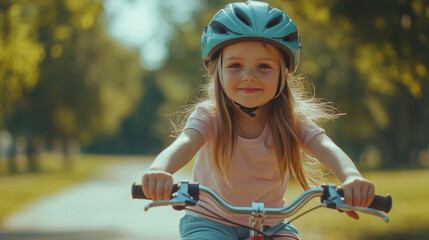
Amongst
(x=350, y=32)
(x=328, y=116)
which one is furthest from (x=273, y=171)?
(x=350, y=32)

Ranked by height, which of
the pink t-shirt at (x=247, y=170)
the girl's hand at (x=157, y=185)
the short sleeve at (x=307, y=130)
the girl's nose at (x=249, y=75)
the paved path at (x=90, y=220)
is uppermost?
the paved path at (x=90, y=220)

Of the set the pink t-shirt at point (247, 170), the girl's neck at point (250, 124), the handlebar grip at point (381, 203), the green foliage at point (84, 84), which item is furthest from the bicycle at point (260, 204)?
the green foliage at point (84, 84)

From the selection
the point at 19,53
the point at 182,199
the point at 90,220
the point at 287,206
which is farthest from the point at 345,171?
the point at 19,53

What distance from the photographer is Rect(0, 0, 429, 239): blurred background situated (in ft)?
27.9

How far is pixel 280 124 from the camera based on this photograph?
10.6ft

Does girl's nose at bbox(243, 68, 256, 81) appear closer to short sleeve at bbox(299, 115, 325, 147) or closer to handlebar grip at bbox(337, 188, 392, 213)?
short sleeve at bbox(299, 115, 325, 147)

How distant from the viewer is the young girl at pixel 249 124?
2996 millimetres

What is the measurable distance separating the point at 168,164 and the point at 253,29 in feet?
2.81

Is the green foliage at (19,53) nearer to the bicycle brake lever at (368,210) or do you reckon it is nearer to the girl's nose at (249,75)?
the girl's nose at (249,75)

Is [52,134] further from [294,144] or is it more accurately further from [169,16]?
[294,144]

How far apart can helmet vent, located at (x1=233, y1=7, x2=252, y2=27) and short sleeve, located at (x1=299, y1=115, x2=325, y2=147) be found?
0.64m

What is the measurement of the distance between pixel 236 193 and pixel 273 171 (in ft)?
0.77

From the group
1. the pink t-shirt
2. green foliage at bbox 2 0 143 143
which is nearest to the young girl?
the pink t-shirt

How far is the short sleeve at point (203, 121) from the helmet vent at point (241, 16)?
0.52m
